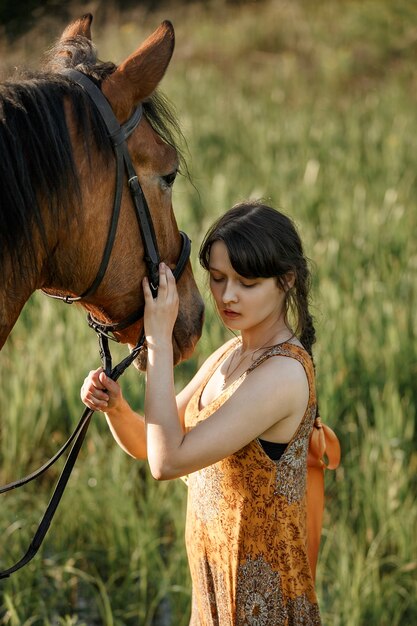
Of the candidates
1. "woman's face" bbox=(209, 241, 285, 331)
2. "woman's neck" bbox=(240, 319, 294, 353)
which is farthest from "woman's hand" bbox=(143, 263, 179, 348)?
"woman's neck" bbox=(240, 319, 294, 353)

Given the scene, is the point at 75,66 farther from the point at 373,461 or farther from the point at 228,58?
the point at 228,58

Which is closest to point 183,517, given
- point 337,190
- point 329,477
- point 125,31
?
point 329,477

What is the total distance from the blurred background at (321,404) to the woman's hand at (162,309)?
538mm

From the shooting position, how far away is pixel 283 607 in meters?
1.69

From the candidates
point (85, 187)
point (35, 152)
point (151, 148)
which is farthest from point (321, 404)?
point (35, 152)

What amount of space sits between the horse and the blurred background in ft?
0.69

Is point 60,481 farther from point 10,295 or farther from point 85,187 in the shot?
point 85,187

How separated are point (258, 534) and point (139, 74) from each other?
3.23 feet

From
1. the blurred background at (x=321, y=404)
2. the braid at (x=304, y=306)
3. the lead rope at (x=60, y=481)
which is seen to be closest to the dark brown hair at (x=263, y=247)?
the braid at (x=304, y=306)

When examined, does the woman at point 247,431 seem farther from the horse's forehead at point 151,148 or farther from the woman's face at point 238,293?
the horse's forehead at point 151,148

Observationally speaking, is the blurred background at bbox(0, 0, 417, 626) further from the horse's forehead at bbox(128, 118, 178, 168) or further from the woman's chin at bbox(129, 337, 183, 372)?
the woman's chin at bbox(129, 337, 183, 372)

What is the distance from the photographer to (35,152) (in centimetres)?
148

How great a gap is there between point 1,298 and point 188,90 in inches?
354

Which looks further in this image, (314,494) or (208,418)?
(314,494)
